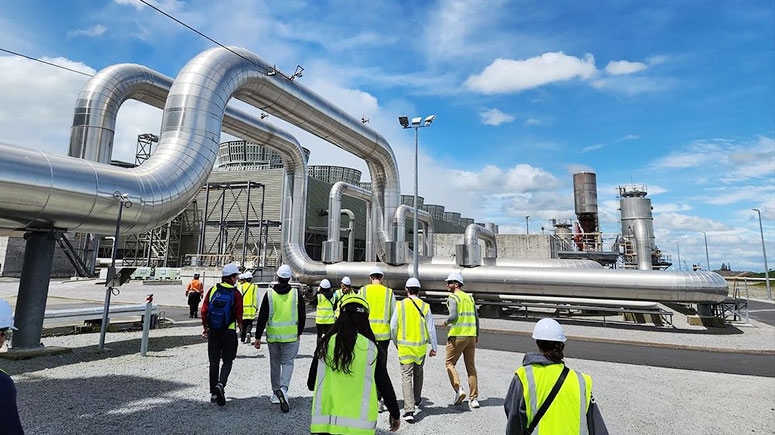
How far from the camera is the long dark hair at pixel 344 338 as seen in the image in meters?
2.78

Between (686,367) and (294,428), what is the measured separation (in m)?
8.65

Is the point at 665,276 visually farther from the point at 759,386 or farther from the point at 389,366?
the point at 389,366

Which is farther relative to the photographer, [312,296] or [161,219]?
[312,296]

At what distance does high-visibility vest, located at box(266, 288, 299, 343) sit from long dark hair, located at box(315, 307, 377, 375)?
2547 mm

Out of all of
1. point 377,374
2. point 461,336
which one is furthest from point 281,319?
point 377,374

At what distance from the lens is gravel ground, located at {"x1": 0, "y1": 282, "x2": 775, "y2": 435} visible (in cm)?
480

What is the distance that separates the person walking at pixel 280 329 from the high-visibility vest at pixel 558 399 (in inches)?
144

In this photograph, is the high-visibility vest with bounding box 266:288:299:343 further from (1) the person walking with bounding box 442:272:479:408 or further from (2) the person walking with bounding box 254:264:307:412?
(1) the person walking with bounding box 442:272:479:408

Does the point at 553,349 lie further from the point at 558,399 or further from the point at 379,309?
the point at 379,309

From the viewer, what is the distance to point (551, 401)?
2254 mm

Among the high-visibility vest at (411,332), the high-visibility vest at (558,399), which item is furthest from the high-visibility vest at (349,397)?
the high-visibility vest at (411,332)

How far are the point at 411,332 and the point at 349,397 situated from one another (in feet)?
8.06

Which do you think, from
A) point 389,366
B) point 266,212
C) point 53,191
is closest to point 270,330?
point 389,366

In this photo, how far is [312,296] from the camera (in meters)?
19.7
